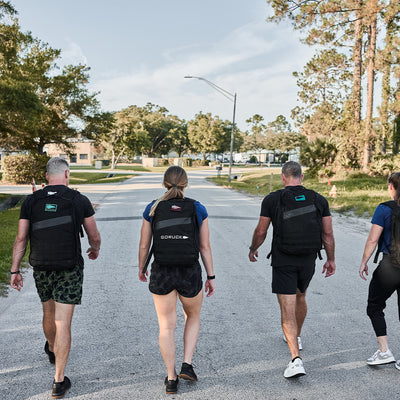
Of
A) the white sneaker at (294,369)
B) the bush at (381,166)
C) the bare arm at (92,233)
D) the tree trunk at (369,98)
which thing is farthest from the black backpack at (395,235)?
the tree trunk at (369,98)

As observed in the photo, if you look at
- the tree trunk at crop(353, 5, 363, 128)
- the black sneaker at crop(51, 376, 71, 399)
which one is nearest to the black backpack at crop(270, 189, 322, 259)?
the black sneaker at crop(51, 376, 71, 399)

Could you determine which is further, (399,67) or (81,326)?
(399,67)

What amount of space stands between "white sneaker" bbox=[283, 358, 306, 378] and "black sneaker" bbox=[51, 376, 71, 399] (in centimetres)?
181

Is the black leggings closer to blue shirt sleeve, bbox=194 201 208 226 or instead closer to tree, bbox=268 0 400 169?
blue shirt sleeve, bbox=194 201 208 226

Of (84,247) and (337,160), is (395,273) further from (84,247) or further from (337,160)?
(337,160)

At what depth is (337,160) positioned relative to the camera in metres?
26.3

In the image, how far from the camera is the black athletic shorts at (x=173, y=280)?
338cm

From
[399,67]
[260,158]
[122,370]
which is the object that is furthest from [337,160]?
[260,158]

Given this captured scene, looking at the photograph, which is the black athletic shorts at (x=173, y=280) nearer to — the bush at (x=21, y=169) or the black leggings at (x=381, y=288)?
the black leggings at (x=381, y=288)

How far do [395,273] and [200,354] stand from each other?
6.42 feet

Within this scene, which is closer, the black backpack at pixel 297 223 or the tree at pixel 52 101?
the black backpack at pixel 297 223

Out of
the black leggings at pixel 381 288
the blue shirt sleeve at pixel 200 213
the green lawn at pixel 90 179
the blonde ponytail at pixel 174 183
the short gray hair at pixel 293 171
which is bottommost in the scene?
the green lawn at pixel 90 179

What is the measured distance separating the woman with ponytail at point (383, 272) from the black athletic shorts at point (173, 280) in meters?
1.70

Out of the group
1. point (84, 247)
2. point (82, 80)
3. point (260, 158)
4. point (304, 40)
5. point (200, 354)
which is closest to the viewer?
point (200, 354)
